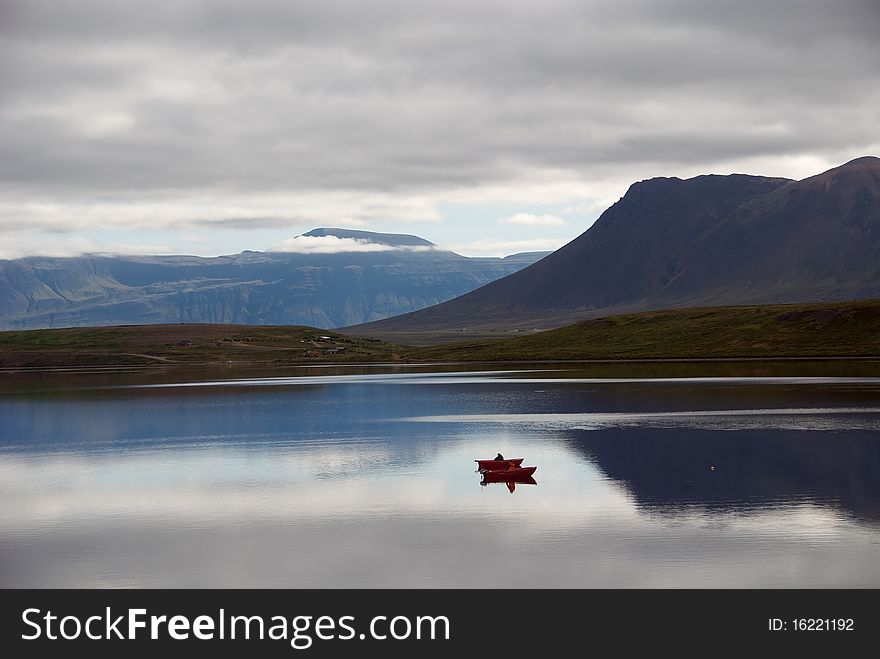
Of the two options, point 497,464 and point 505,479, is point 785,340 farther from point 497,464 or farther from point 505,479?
point 505,479

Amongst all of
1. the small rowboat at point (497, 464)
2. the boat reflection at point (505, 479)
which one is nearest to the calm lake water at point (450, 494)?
the boat reflection at point (505, 479)

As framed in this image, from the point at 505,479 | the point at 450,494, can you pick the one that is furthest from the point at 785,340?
the point at 450,494

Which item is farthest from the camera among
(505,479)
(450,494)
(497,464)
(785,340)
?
(785,340)

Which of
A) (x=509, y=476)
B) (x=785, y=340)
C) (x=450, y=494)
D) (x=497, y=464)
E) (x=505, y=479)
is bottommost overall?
(x=450, y=494)

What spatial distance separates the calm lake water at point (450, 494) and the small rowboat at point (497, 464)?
4.16 feet

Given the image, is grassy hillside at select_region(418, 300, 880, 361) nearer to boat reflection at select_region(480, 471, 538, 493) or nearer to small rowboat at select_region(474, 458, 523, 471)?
small rowboat at select_region(474, 458, 523, 471)

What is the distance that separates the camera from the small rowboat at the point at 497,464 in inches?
2072

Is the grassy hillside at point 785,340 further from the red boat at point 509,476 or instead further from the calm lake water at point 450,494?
the red boat at point 509,476

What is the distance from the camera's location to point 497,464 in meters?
52.9

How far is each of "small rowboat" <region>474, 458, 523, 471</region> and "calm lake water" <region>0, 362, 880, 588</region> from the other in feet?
4.16

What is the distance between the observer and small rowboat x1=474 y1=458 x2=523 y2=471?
173ft

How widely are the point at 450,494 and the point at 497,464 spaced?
457 cm

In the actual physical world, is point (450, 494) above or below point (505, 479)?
below
